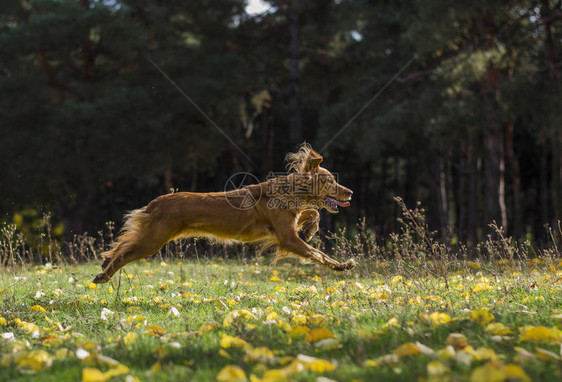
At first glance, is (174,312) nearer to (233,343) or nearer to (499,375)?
(233,343)

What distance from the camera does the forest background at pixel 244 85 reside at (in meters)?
14.0

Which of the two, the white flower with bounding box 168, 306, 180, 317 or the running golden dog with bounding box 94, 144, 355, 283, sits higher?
the running golden dog with bounding box 94, 144, 355, 283

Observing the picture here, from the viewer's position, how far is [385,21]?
19.8 metres

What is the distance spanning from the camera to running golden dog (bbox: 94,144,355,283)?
647 centimetres

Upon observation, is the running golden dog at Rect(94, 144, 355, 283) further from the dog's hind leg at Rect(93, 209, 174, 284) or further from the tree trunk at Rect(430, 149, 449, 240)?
the tree trunk at Rect(430, 149, 449, 240)

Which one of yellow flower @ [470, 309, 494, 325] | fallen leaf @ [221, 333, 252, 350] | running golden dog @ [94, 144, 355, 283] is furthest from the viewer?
running golden dog @ [94, 144, 355, 283]

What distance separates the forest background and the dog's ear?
24.3ft

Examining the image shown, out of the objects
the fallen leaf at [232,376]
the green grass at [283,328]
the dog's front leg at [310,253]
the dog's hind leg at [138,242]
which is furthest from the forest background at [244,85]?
the fallen leaf at [232,376]

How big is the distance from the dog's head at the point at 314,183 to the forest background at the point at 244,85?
286 inches

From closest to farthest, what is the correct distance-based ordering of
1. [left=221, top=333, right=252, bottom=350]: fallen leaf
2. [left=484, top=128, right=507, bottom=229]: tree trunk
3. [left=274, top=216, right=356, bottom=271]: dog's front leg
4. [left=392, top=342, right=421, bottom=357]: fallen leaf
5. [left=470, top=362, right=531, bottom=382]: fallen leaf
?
[left=470, top=362, right=531, bottom=382]: fallen leaf, [left=392, top=342, right=421, bottom=357]: fallen leaf, [left=221, top=333, right=252, bottom=350]: fallen leaf, [left=274, top=216, right=356, bottom=271]: dog's front leg, [left=484, top=128, right=507, bottom=229]: tree trunk

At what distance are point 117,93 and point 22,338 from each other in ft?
44.2

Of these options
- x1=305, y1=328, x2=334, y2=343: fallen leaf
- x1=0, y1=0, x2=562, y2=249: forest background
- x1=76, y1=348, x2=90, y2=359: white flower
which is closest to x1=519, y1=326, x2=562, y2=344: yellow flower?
x1=305, y1=328, x2=334, y2=343: fallen leaf

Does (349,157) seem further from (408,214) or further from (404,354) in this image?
(404,354)

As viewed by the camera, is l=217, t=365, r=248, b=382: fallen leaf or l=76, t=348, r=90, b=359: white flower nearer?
l=217, t=365, r=248, b=382: fallen leaf
